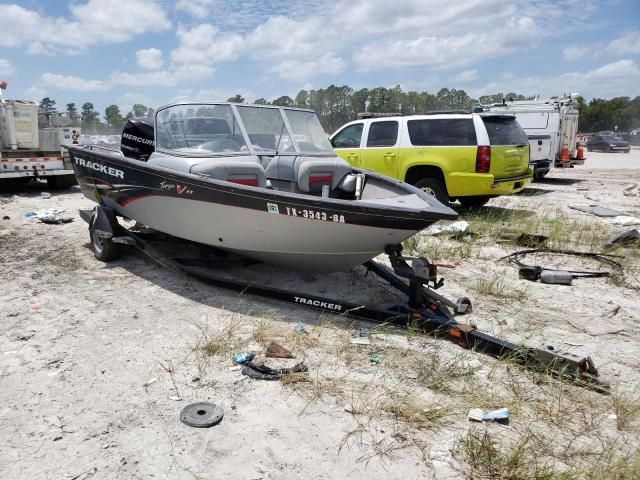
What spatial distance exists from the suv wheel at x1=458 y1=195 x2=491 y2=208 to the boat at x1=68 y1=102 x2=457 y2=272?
4827 mm

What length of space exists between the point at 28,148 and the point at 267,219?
30.9ft

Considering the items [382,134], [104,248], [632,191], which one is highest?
[382,134]

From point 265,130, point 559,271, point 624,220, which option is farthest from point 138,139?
point 624,220

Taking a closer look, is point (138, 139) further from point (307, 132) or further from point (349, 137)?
point (349, 137)

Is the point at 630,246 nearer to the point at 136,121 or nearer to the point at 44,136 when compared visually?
the point at 136,121

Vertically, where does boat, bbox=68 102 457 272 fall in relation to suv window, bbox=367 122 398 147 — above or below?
below

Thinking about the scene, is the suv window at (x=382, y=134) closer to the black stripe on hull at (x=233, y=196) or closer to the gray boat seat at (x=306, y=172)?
the black stripe on hull at (x=233, y=196)

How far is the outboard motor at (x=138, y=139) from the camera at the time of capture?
21.7ft

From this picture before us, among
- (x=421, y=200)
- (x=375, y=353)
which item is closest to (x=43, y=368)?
(x=375, y=353)

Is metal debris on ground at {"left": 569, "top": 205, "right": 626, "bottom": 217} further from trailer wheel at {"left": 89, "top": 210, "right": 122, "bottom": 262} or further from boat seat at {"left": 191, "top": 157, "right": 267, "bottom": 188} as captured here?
trailer wheel at {"left": 89, "top": 210, "right": 122, "bottom": 262}

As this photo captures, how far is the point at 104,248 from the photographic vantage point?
6008 millimetres

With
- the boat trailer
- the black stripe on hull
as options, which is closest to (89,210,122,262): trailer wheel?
the boat trailer

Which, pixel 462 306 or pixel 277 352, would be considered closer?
pixel 277 352

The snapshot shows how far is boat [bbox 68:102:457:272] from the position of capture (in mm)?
4277
